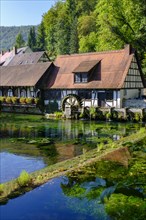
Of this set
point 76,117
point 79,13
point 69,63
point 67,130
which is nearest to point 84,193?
point 67,130

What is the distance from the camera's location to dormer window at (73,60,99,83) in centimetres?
3415

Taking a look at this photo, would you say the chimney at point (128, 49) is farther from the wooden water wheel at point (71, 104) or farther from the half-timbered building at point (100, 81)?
the wooden water wheel at point (71, 104)

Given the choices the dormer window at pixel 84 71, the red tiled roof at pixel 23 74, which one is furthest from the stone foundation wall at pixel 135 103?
the red tiled roof at pixel 23 74

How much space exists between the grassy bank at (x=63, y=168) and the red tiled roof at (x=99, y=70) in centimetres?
1599

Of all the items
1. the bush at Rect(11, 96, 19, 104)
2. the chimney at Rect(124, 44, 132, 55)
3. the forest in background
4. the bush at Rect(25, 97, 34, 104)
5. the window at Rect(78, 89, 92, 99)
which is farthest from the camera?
the forest in background

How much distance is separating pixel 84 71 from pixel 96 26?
39079mm

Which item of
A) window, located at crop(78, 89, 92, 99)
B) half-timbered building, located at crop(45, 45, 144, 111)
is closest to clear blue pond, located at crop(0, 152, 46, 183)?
half-timbered building, located at crop(45, 45, 144, 111)

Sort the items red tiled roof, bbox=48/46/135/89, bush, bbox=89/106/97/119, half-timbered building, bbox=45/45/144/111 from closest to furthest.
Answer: bush, bbox=89/106/97/119, half-timbered building, bbox=45/45/144/111, red tiled roof, bbox=48/46/135/89

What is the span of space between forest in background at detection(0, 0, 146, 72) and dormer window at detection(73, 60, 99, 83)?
769cm

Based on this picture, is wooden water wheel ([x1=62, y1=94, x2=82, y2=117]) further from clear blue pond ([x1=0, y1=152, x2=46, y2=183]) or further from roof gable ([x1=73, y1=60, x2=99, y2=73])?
clear blue pond ([x1=0, y1=152, x2=46, y2=183])

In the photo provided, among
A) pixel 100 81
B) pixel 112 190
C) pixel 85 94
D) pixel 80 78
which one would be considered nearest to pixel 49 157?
pixel 112 190

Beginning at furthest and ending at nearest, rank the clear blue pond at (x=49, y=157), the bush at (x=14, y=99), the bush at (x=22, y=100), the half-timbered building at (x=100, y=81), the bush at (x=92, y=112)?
the bush at (x=14, y=99), the bush at (x=22, y=100), the half-timbered building at (x=100, y=81), the bush at (x=92, y=112), the clear blue pond at (x=49, y=157)

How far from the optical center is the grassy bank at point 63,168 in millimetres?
9289

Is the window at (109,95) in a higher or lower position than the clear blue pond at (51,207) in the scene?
higher
